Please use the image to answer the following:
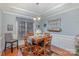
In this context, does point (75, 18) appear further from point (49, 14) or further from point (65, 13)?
point (49, 14)

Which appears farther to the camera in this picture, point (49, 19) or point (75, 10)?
point (49, 19)

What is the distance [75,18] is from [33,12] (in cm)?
77

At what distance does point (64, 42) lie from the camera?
182 centimetres

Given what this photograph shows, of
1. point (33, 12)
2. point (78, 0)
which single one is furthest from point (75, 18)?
point (33, 12)

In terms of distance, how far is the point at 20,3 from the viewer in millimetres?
1832

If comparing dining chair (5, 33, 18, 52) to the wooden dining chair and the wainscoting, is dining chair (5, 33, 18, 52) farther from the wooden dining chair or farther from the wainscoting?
the wainscoting

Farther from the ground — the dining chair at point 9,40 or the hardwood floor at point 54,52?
the dining chair at point 9,40

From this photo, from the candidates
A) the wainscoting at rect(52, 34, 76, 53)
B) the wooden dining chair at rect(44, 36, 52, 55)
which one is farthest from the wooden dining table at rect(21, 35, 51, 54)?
the wainscoting at rect(52, 34, 76, 53)

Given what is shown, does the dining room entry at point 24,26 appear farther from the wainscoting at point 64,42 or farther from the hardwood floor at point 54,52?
the wainscoting at point 64,42

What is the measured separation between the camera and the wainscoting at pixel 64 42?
1.78 meters

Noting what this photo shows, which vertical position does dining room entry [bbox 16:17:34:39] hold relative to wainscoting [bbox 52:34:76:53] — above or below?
above

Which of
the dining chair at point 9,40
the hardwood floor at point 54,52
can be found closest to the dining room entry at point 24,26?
the dining chair at point 9,40

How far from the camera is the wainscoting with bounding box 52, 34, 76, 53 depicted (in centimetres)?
178

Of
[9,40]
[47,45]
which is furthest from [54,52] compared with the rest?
[9,40]
